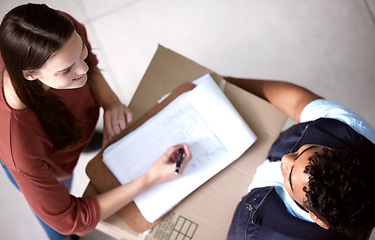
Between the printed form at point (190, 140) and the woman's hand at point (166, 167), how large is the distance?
20 millimetres

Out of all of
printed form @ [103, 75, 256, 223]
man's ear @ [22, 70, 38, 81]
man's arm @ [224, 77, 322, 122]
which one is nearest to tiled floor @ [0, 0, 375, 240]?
man's arm @ [224, 77, 322, 122]

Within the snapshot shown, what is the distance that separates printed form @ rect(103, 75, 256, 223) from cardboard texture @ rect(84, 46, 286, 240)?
3 cm

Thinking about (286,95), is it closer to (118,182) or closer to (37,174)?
(118,182)

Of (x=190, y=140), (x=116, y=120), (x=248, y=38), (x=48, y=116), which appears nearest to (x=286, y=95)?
(x=190, y=140)

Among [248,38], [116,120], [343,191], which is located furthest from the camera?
[248,38]

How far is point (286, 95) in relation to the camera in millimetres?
905

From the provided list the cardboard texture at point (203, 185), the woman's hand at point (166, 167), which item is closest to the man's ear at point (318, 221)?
the cardboard texture at point (203, 185)

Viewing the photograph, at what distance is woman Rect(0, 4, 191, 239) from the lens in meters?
0.63

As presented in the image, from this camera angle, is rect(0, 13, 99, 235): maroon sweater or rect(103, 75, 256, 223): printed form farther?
rect(103, 75, 256, 223): printed form

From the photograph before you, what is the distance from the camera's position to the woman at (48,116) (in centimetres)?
63

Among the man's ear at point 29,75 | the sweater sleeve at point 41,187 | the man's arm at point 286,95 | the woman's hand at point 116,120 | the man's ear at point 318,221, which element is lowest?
the sweater sleeve at point 41,187

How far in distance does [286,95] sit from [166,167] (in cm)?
39

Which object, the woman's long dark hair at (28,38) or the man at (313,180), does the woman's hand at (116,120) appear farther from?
the man at (313,180)

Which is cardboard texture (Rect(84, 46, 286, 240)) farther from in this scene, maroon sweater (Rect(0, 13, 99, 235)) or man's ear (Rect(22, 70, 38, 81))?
man's ear (Rect(22, 70, 38, 81))
